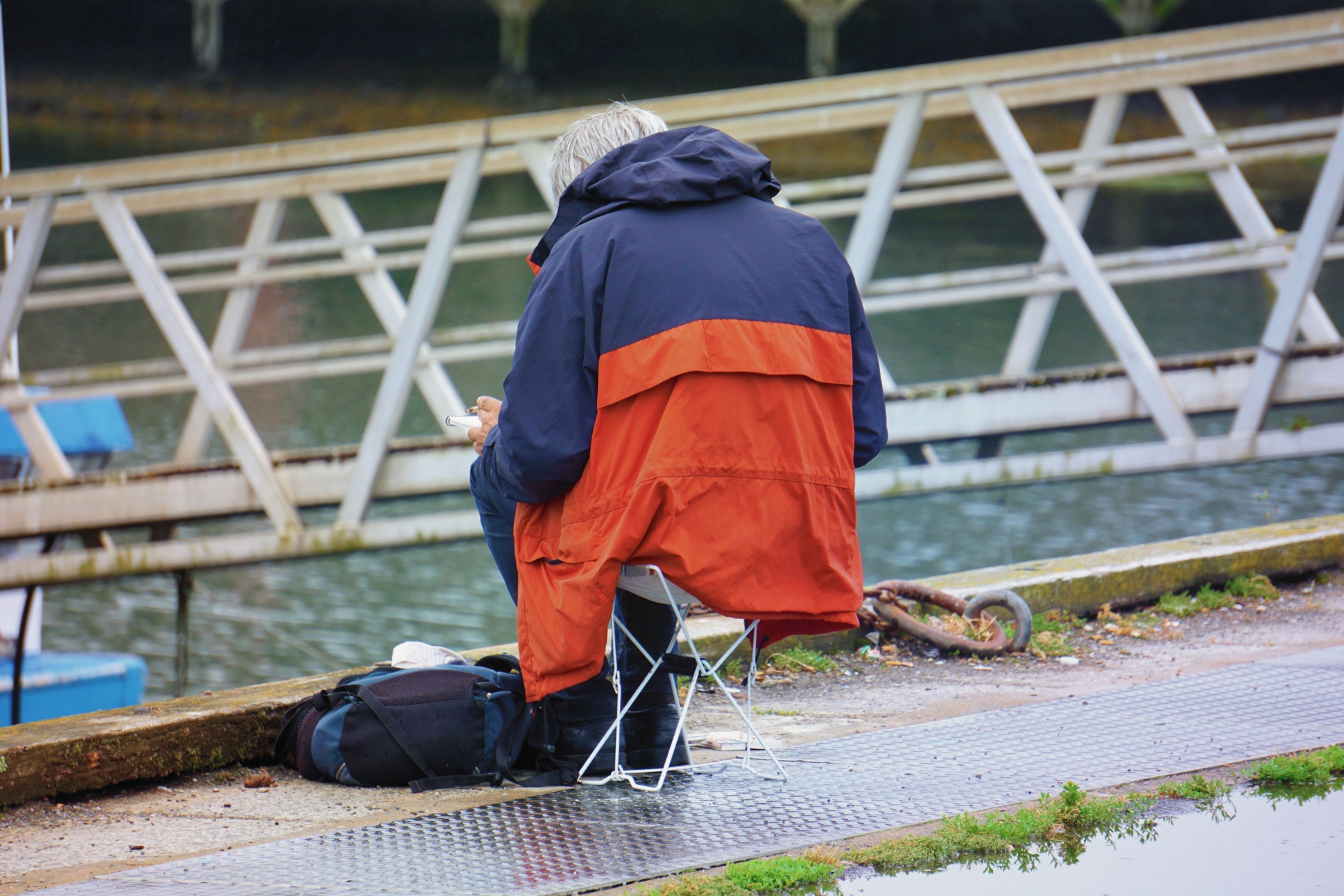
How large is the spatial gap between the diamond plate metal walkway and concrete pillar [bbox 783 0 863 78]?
31.8m

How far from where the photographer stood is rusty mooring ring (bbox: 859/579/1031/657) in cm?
400

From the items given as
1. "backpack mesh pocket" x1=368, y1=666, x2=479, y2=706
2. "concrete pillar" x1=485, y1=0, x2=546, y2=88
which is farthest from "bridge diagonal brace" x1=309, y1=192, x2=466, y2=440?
"concrete pillar" x1=485, y1=0, x2=546, y2=88

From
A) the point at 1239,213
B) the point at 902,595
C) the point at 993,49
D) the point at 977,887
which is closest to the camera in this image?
the point at 977,887

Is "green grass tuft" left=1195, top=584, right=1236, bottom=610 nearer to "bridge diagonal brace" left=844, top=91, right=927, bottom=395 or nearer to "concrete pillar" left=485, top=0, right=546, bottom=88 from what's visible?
"bridge diagonal brace" left=844, top=91, right=927, bottom=395

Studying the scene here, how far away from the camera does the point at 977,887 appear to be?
233 cm

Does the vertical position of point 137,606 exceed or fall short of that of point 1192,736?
it falls short

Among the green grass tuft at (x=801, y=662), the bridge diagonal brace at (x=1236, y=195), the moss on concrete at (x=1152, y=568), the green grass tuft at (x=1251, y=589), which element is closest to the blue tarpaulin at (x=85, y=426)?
the green grass tuft at (x=801, y=662)

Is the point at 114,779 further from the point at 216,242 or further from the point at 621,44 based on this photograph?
the point at 621,44

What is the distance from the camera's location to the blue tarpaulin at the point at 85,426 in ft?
28.1

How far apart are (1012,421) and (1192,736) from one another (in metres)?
2.99

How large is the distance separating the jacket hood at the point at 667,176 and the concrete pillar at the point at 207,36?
36580 mm

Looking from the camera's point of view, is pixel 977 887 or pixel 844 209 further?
pixel 844 209

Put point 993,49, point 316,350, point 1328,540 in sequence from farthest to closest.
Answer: point 993,49 < point 316,350 < point 1328,540

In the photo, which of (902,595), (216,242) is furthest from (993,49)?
(902,595)
